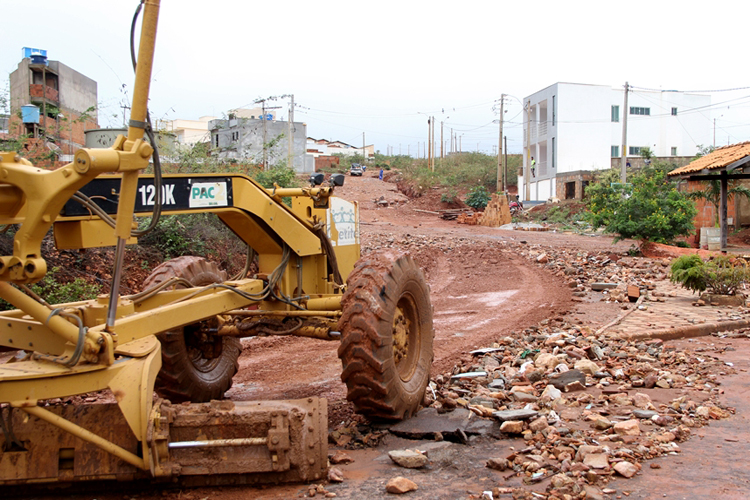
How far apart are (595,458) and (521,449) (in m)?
0.52

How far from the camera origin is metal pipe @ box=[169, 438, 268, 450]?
351 centimetres

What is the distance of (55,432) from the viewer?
139 inches

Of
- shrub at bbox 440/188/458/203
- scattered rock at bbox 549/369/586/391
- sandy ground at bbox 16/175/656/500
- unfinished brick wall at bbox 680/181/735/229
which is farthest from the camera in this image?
shrub at bbox 440/188/458/203

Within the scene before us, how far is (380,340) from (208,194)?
162 cm

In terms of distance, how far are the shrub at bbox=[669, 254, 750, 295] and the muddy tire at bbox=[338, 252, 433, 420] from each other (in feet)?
25.3

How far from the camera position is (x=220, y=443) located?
140 inches

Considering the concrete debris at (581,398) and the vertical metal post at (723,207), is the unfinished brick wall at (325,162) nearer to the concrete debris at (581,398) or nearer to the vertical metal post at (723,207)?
the vertical metal post at (723,207)

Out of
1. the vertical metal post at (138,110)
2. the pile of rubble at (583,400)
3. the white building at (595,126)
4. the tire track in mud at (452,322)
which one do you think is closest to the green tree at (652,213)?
the tire track in mud at (452,322)

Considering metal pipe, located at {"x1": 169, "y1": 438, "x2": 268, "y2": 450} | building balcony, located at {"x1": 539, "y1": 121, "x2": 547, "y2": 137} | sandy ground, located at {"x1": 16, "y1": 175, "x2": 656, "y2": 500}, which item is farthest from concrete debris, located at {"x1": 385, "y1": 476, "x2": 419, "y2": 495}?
building balcony, located at {"x1": 539, "y1": 121, "x2": 547, "y2": 137}

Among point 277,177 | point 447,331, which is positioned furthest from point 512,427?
point 277,177

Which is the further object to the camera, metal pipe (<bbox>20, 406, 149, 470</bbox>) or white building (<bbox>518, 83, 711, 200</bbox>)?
white building (<bbox>518, 83, 711, 200</bbox>)

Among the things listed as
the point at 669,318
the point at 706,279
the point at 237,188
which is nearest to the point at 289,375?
the point at 237,188

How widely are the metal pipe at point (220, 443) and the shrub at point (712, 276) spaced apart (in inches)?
382

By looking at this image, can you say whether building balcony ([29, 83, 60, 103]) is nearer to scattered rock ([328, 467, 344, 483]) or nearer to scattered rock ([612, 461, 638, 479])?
scattered rock ([328, 467, 344, 483])
